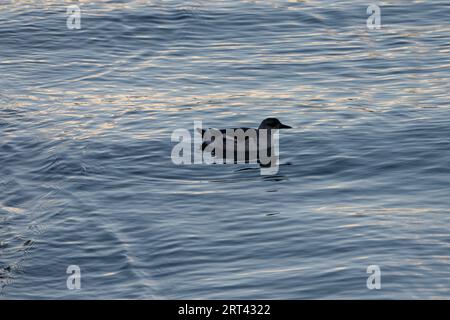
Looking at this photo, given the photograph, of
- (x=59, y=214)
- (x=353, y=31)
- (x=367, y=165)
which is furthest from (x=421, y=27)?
(x=59, y=214)

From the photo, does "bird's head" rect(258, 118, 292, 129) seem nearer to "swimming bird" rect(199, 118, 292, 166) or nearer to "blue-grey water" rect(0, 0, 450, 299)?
"swimming bird" rect(199, 118, 292, 166)

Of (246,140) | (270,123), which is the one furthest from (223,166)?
(270,123)

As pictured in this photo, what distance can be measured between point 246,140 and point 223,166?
80 centimetres

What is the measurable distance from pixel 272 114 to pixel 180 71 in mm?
3025

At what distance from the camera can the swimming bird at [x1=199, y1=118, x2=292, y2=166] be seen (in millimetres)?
15570

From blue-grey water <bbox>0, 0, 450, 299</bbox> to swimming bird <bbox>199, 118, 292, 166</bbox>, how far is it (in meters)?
0.40

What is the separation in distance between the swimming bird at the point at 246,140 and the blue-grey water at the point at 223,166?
15.8 inches

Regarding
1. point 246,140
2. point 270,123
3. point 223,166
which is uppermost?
point 270,123

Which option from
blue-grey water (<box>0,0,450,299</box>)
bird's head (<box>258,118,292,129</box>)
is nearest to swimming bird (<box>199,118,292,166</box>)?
bird's head (<box>258,118,292,129</box>)

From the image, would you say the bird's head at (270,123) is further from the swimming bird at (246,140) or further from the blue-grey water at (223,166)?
the blue-grey water at (223,166)

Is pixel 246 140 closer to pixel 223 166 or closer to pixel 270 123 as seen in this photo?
pixel 270 123

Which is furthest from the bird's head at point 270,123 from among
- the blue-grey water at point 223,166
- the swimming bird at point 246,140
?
the blue-grey water at point 223,166

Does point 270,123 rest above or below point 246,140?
above

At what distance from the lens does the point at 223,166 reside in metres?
15.2
